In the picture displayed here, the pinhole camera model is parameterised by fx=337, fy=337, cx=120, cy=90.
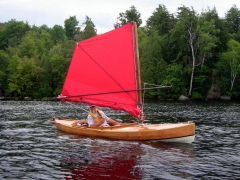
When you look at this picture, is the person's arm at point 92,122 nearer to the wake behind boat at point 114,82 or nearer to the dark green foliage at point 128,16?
the wake behind boat at point 114,82

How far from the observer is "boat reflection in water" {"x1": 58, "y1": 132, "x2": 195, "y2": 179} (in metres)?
14.1

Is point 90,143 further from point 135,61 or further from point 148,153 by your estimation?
point 135,61

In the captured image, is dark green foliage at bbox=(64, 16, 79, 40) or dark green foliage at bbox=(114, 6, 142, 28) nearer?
dark green foliage at bbox=(114, 6, 142, 28)

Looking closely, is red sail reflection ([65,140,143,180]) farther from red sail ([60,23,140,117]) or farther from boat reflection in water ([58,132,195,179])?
red sail ([60,23,140,117])

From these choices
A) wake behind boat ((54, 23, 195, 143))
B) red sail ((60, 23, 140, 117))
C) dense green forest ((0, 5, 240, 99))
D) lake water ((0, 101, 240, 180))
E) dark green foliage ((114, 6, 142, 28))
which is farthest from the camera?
dark green foliage ((114, 6, 142, 28))

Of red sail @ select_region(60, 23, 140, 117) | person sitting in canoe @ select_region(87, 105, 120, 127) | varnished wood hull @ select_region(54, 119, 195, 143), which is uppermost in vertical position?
red sail @ select_region(60, 23, 140, 117)

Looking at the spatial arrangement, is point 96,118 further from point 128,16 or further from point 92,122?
point 128,16

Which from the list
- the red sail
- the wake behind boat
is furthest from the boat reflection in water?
the red sail

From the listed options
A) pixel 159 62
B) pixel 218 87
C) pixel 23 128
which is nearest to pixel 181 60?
pixel 159 62

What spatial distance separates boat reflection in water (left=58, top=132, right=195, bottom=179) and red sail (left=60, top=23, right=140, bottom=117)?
8.97 feet

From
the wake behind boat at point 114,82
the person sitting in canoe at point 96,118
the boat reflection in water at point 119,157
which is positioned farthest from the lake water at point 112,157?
the person sitting in canoe at point 96,118

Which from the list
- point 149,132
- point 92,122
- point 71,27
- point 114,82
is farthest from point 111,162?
point 71,27

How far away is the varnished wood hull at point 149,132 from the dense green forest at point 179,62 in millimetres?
55348

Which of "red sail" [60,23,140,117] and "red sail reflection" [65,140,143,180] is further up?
"red sail" [60,23,140,117]
